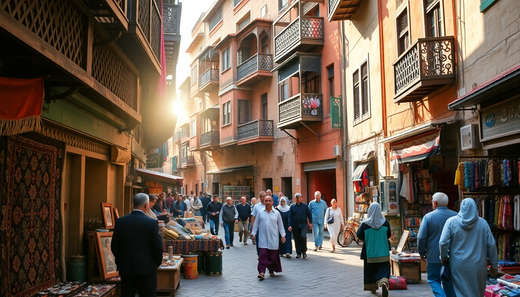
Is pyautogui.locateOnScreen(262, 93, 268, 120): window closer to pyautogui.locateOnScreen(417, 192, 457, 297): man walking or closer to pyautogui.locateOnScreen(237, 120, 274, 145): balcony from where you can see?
pyautogui.locateOnScreen(237, 120, 274, 145): balcony

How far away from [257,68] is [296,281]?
17203 millimetres

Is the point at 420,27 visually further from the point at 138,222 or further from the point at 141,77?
the point at 138,222

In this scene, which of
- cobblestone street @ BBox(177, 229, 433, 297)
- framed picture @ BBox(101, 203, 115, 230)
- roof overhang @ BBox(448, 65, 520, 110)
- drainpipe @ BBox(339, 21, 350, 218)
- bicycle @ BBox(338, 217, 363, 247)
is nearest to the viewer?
roof overhang @ BBox(448, 65, 520, 110)

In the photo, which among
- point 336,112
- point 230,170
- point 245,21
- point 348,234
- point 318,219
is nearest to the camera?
point 318,219

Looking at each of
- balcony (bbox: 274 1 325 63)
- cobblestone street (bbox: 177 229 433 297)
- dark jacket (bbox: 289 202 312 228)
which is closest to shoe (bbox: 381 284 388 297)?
cobblestone street (bbox: 177 229 433 297)

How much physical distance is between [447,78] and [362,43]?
22.5ft

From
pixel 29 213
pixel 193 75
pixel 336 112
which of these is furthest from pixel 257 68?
pixel 29 213

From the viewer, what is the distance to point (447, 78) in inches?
404

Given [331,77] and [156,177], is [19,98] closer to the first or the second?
[156,177]

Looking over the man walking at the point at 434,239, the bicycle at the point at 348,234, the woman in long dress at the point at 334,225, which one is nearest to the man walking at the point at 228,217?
the woman in long dress at the point at 334,225

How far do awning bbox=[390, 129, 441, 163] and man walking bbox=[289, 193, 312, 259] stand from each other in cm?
287

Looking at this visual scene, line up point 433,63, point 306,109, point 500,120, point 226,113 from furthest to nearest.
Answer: point 226,113 < point 306,109 < point 433,63 < point 500,120

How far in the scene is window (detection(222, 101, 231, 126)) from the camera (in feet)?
97.0

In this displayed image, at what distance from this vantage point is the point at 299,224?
13.7 metres
